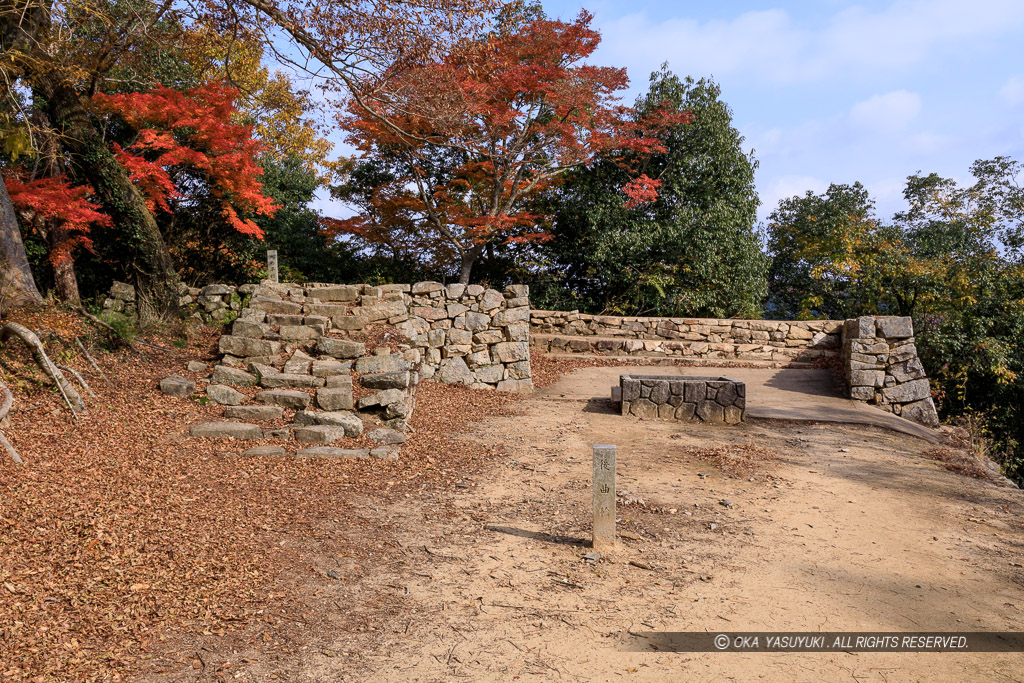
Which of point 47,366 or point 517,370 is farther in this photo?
point 517,370

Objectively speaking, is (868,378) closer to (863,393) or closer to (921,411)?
(863,393)

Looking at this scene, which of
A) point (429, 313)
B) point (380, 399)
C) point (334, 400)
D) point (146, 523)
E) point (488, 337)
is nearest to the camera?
point (146, 523)

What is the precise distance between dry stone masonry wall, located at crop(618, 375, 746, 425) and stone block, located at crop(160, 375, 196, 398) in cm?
591

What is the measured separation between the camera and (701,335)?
14773 millimetres

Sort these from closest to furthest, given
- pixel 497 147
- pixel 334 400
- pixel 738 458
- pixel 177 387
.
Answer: pixel 738 458 < pixel 177 387 < pixel 334 400 < pixel 497 147

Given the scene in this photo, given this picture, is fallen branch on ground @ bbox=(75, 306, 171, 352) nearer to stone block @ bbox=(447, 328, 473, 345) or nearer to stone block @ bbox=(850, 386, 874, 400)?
stone block @ bbox=(447, 328, 473, 345)

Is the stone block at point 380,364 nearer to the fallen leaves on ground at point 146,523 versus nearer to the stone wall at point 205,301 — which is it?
the fallen leaves on ground at point 146,523

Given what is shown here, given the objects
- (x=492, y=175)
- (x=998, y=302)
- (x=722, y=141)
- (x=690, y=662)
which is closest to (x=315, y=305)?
(x=492, y=175)

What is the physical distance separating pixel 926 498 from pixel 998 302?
8429mm

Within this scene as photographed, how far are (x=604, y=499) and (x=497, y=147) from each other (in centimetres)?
1033

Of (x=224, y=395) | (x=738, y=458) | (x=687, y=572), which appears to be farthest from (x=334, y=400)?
(x=738, y=458)

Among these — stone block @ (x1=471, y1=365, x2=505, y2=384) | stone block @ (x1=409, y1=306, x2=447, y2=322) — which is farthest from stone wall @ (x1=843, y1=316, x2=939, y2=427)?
stone block @ (x1=409, y1=306, x2=447, y2=322)

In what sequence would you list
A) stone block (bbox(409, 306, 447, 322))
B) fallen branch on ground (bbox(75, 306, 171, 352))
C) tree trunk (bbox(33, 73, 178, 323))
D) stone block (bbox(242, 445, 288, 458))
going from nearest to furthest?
1. stone block (bbox(242, 445, 288, 458))
2. fallen branch on ground (bbox(75, 306, 171, 352))
3. tree trunk (bbox(33, 73, 178, 323))
4. stone block (bbox(409, 306, 447, 322))

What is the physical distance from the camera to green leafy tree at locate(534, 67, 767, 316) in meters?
14.9
